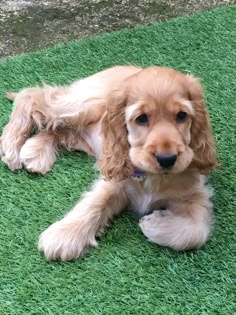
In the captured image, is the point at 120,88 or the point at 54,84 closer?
the point at 120,88

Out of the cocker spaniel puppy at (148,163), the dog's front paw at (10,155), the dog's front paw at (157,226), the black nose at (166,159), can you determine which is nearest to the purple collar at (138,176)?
the cocker spaniel puppy at (148,163)

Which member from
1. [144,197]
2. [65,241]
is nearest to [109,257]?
[65,241]

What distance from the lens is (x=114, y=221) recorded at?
2598mm

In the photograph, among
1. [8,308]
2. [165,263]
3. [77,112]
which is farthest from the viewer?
[77,112]

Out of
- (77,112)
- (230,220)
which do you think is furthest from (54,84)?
(230,220)

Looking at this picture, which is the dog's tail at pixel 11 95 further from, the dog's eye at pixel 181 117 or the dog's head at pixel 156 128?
the dog's eye at pixel 181 117

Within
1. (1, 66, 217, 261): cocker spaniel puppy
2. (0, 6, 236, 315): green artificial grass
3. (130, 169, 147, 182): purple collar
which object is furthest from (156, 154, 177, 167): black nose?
(0, 6, 236, 315): green artificial grass

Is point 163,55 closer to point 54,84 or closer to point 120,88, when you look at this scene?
point 54,84

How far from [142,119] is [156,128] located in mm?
75

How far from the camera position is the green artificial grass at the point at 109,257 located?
2.25 meters

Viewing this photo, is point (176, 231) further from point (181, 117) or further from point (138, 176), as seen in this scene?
point (181, 117)

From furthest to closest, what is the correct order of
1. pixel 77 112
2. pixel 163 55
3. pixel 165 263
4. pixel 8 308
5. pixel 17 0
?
pixel 17 0 → pixel 163 55 → pixel 77 112 → pixel 165 263 → pixel 8 308

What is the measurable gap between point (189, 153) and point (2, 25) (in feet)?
7.25

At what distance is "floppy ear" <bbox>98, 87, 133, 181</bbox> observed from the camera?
243 cm
